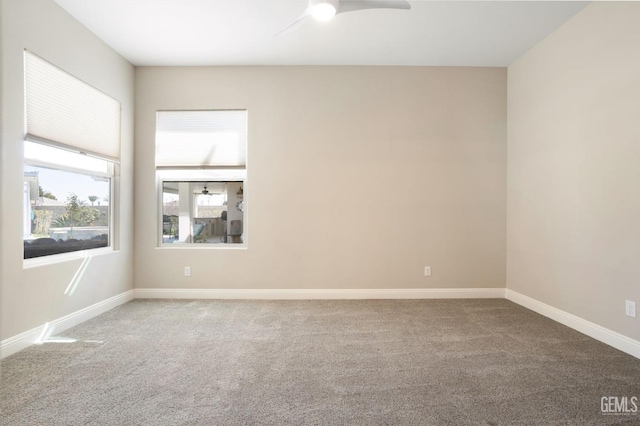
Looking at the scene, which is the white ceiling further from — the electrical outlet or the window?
the electrical outlet

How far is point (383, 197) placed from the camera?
404 cm

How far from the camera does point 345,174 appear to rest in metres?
4.03

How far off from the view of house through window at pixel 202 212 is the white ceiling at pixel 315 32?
1.58 metres

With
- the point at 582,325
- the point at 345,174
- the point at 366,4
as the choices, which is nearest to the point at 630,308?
the point at 582,325

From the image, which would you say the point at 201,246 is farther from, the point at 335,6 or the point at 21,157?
the point at 335,6

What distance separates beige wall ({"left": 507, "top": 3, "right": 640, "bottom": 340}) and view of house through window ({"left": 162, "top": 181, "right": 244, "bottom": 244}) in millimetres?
3556

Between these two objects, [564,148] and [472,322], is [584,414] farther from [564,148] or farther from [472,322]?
[564,148]

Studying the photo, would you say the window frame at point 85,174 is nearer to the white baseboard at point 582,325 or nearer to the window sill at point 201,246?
the window sill at point 201,246

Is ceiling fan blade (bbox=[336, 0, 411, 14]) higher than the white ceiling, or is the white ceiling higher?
the white ceiling

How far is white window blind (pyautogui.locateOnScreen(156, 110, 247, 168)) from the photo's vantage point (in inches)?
161

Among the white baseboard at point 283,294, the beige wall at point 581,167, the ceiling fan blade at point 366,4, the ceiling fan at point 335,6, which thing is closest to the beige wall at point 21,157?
the white baseboard at point 283,294

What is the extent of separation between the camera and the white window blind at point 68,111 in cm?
266

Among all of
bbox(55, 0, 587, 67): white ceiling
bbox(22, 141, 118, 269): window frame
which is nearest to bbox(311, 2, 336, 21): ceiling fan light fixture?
bbox(55, 0, 587, 67): white ceiling

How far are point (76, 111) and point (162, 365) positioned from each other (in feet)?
8.65
